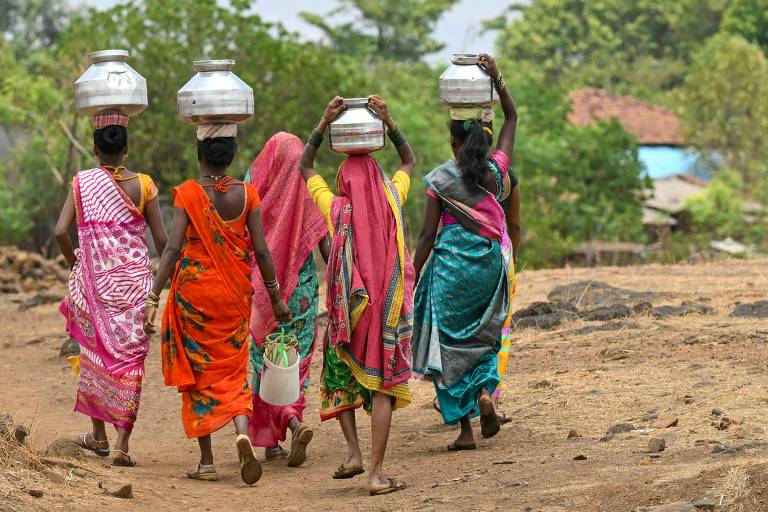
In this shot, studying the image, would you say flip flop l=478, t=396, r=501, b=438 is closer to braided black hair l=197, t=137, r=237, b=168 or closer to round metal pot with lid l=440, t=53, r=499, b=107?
round metal pot with lid l=440, t=53, r=499, b=107

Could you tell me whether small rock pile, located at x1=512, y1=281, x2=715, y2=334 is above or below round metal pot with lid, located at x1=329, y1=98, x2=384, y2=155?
below

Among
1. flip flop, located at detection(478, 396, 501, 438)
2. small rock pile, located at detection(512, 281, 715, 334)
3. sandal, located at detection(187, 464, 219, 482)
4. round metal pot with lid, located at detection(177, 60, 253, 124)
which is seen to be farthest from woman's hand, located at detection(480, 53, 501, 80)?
small rock pile, located at detection(512, 281, 715, 334)

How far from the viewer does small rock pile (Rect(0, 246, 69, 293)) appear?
18781 millimetres

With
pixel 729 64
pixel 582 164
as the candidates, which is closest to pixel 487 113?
pixel 582 164

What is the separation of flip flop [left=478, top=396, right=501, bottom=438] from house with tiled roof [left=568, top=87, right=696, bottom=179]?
35.5 meters

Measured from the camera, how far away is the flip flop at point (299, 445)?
6685 millimetres

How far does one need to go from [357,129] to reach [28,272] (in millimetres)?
14311

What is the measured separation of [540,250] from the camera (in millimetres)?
20609

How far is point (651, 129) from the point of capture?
139ft

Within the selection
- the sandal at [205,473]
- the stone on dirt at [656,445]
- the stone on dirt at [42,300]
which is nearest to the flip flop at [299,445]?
the sandal at [205,473]

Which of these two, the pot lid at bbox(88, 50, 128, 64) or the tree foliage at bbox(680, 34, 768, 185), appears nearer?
the pot lid at bbox(88, 50, 128, 64)

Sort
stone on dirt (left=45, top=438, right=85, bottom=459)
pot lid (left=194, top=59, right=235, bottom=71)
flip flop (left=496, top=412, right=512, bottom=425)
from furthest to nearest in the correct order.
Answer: flip flop (left=496, top=412, right=512, bottom=425)
pot lid (left=194, top=59, right=235, bottom=71)
stone on dirt (left=45, top=438, right=85, bottom=459)

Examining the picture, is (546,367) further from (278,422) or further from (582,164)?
(582,164)

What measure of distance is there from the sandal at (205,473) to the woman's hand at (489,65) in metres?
2.53
